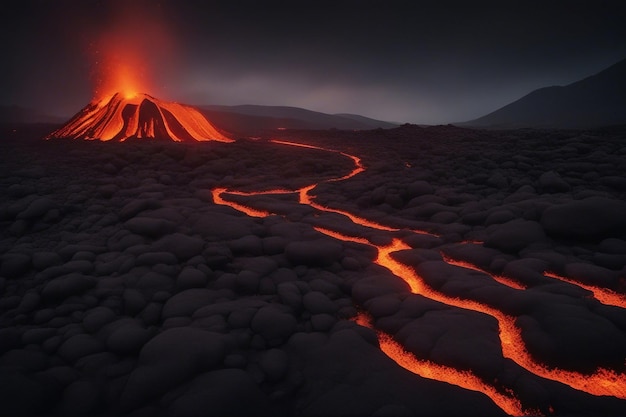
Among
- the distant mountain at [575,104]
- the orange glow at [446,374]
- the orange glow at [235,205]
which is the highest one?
the distant mountain at [575,104]

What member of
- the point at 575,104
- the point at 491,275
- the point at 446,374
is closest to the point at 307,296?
the point at 446,374

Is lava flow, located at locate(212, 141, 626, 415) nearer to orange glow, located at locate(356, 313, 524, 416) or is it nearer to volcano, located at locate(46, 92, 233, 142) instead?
orange glow, located at locate(356, 313, 524, 416)

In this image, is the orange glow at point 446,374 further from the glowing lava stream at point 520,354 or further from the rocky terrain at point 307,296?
the glowing lava stream at point 520,354

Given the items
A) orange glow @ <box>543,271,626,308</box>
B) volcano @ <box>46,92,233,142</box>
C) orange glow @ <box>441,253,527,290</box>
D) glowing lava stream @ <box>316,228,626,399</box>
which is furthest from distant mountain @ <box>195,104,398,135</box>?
orange glow @ <box>543,271,626,308</box>

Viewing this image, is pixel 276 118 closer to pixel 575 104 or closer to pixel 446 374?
pixel 446 374

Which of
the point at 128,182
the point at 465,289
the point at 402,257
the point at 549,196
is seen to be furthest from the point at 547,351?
the point at 128,182

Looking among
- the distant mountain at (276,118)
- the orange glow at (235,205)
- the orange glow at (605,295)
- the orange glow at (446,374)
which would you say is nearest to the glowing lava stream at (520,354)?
the orange glow at (446,374)
